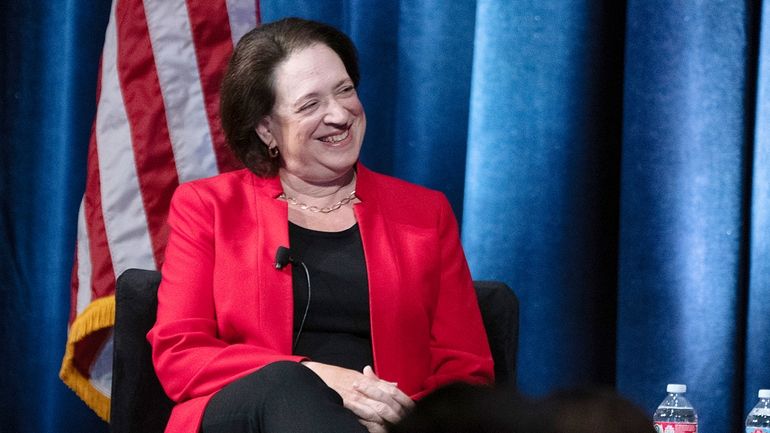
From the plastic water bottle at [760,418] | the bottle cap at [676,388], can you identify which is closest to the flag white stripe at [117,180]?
the bottle cap at [676,388]

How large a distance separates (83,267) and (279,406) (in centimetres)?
118

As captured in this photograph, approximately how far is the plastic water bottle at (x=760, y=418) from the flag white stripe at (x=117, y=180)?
144cm

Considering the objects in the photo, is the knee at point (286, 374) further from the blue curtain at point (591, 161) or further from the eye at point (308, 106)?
the blue curtain at point (591, 161)

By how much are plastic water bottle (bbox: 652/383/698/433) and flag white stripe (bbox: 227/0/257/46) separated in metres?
1.36

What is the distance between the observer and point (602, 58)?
2.63 meters

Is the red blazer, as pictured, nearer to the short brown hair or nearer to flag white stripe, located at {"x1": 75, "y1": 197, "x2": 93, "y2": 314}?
the short brown hair

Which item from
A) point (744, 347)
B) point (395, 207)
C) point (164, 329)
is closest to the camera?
point (164, 329)

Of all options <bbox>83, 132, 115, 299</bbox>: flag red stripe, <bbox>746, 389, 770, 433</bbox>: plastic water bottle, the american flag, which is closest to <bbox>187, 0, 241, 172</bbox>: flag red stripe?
the american flag

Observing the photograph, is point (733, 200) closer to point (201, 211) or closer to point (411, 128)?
point (411, 128)

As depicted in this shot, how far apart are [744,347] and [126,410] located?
1414 mm

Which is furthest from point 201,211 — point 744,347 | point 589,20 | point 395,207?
point 744,347

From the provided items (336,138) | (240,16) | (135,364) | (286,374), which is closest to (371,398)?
(286,374)

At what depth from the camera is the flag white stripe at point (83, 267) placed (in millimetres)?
2545

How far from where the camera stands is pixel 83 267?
8.49 ft
